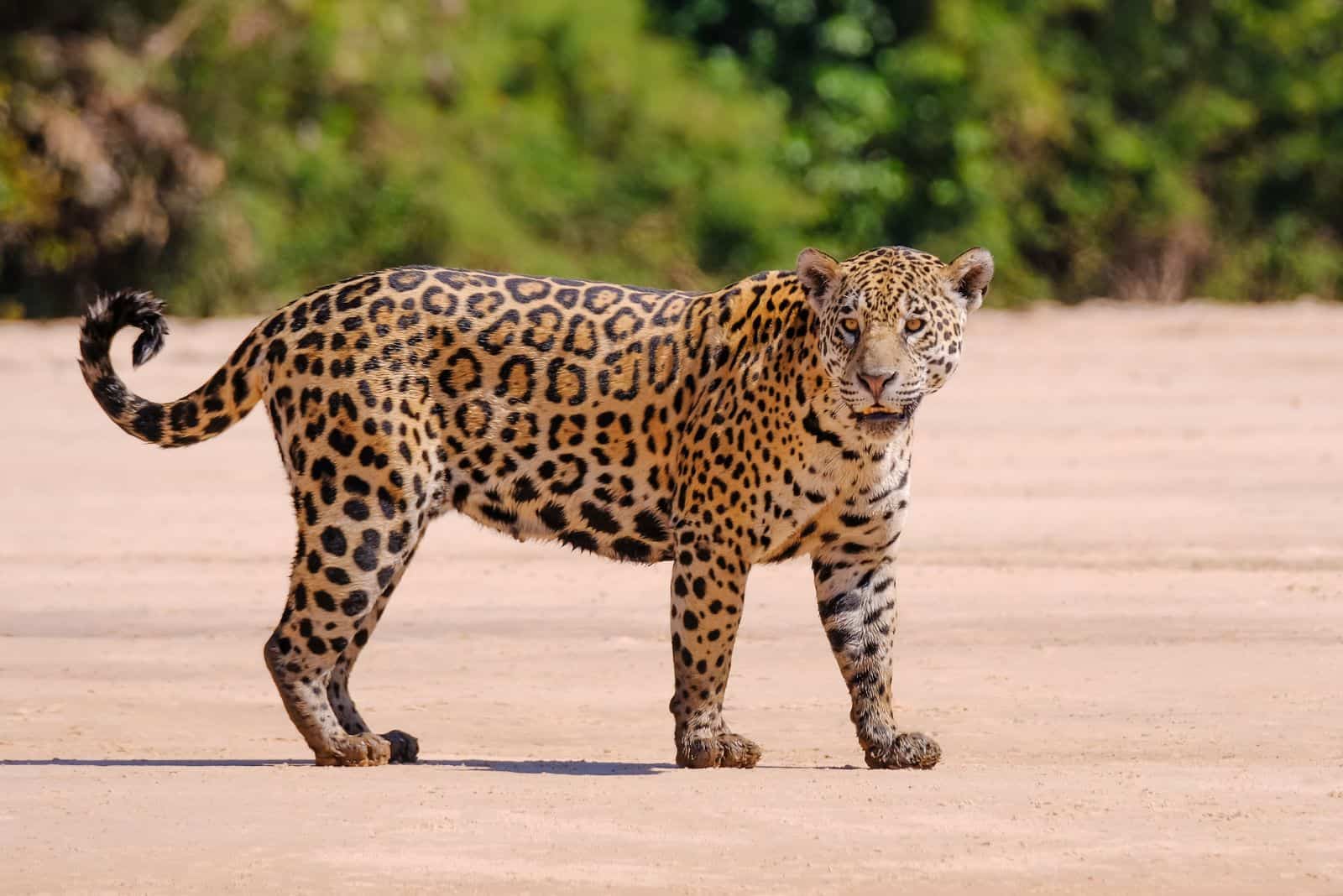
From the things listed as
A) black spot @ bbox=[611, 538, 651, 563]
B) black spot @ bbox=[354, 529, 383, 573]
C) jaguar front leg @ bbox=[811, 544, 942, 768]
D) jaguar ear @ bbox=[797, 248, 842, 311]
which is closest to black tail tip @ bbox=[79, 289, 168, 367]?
black spot @ bbox=[354, 529, 383, 573]

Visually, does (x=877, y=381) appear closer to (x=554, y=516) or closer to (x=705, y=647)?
(x=705, y=647)

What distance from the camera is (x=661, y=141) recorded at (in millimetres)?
24922

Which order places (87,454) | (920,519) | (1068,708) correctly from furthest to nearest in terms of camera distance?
(87,454), (920,519), (1068,708)

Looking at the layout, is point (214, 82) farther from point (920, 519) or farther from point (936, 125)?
point (920, 519)

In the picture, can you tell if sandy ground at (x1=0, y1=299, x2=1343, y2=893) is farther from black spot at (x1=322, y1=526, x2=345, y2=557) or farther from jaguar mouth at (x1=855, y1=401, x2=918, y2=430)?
jaguar mouth at (x1=855, y1=401, x2=918, y2=430)

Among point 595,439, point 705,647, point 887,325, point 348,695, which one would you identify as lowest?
point 348,695

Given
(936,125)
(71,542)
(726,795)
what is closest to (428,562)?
(71,542)

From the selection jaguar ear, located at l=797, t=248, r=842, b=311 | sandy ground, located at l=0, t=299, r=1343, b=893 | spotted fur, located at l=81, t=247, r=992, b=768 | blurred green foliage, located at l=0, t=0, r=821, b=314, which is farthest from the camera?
blurred green foliage, located at l=0, t=0, r=821, b=314

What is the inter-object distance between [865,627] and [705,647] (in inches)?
19.0

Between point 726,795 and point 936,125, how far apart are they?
19.0m

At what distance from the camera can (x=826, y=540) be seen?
811cm

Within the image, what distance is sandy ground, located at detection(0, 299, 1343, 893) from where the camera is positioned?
265 inches

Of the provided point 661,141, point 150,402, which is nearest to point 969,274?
point 150,402

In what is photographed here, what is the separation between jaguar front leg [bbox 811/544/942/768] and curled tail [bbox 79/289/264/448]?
1771 mm
